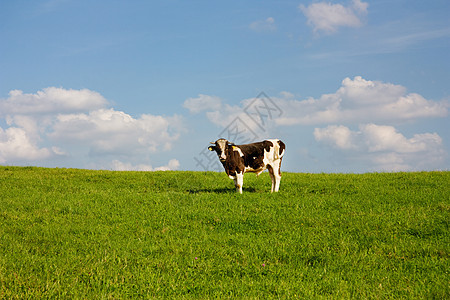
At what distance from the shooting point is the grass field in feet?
23.7

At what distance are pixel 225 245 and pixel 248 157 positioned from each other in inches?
→ 314

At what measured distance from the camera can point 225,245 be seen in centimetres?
948

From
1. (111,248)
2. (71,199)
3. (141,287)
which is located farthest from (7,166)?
(141,287)

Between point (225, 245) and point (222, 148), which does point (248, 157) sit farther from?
point (225, 245)

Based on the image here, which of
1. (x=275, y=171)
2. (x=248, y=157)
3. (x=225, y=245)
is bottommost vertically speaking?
(x=225, y=245)

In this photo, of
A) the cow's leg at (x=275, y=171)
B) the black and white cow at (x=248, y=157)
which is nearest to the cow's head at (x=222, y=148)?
the black and white cow at (x=248, y=157)

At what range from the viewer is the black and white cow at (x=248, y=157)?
55.0 feet

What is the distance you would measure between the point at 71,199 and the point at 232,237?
845 centimetres

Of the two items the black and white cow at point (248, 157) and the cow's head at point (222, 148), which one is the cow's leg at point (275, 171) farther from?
the cow's head at point (222, 148)

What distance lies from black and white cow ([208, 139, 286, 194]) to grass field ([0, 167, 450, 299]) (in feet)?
3.19

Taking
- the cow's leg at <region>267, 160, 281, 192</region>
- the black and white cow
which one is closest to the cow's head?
the black and white cow

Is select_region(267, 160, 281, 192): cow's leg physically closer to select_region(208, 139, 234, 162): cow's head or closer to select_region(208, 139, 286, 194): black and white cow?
select_region(208, 139, 286, 194): black and white cow

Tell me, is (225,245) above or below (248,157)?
below

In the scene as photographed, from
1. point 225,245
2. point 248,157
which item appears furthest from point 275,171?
point 225,245
